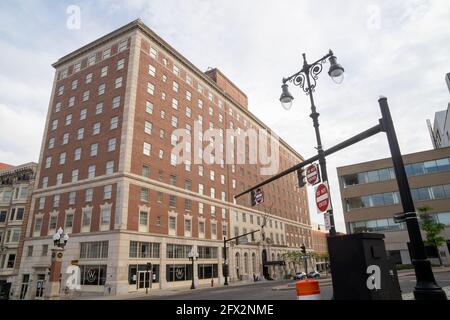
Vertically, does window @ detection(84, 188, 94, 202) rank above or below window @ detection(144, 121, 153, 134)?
below

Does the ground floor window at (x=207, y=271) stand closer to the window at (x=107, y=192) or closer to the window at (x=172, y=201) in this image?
the window at (x=172, y=201)

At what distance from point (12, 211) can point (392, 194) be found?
61.3 m

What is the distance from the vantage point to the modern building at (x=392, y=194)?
44.4m

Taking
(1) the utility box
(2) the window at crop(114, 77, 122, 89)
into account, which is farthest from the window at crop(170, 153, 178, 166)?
(1) the utility box

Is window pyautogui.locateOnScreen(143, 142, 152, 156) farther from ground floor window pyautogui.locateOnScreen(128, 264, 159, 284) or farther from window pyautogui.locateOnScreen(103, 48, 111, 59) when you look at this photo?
window pyautogui.locateOnScreen(103, 48, 111, 59)

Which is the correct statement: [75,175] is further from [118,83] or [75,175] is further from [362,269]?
[362,269]

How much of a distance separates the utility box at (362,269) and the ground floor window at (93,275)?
34.6 meters

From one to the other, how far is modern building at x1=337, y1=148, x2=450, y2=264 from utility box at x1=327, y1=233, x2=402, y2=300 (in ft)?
132

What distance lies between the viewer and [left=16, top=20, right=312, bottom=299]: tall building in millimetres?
36781

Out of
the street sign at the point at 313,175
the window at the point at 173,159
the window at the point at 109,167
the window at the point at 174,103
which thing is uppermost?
the window at the point at 174,103

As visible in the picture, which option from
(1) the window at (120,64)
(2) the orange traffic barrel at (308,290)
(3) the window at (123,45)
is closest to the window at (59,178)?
(1) the window at (120,64)

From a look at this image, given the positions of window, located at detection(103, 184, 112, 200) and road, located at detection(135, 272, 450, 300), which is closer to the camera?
road, located at detection(135, 272, 450, 300)
